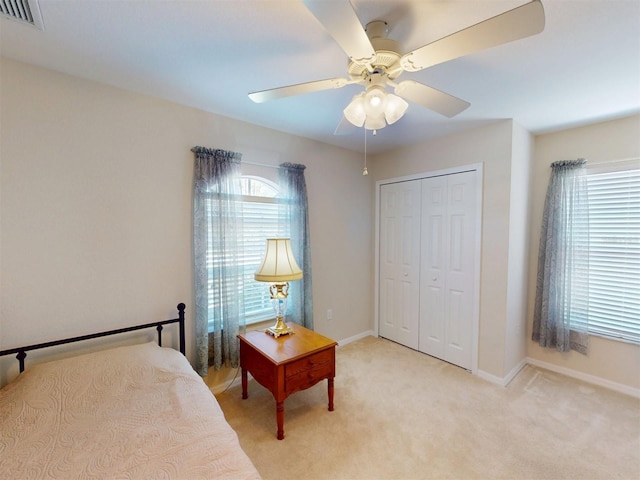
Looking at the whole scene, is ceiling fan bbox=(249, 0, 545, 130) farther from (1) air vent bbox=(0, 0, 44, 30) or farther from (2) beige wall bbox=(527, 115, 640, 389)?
(2) beige wall bbox=(527, 115, 640, 389)

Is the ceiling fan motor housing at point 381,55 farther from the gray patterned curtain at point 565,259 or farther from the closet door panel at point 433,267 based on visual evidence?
the gray patterned curtain at point 565,259

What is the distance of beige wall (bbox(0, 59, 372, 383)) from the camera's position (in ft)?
5.39

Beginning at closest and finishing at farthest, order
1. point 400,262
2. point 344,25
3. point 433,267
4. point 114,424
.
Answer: point 344,25
point 114,424
point 433,267
point 400,262

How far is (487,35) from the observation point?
95cm

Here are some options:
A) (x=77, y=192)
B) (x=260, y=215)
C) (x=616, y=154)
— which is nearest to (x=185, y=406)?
(x=77, y=192)

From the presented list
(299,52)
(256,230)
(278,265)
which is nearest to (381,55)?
(299,52)

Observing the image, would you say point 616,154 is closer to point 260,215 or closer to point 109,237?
point 260,215

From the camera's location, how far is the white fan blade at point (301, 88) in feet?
4.29

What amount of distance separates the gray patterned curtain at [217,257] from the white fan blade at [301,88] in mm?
1057

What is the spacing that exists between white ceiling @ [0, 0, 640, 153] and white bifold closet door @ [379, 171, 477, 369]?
94 cm

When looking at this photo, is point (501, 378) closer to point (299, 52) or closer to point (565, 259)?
point (565, 259)

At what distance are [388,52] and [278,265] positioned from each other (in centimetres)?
155

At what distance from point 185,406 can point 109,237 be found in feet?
4.31

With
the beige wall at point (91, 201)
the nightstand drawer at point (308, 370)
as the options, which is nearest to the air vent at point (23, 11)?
the beige wall at point (91, 201)
